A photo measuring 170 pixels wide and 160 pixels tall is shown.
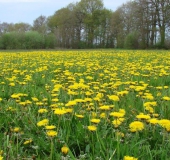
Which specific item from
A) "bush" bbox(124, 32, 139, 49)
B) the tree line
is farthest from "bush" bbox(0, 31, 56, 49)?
"bush" bbox(124, 32, 139, 49)

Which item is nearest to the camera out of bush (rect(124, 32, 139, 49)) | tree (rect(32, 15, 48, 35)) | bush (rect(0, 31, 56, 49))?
bush (rect(124, 32, 139, 49))

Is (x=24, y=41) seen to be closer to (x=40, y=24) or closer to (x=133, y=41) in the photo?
(x=40, y=24)

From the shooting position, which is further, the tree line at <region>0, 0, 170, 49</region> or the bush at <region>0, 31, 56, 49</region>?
the bush at <region>0, 31, 56, 49</region>

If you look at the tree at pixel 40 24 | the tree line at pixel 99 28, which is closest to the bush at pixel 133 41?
the tree line at pixel 99 28

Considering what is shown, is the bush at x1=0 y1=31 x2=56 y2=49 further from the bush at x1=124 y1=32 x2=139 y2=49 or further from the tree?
the bush at x1=124 y1=32 x2=139 y2=49

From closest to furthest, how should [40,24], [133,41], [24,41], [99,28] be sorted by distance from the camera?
[133,41] → [24,41] → [99,28] → [40,24]

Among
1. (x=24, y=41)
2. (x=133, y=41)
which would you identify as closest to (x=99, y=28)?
(x=24, y=41)

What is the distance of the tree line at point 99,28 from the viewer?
3105 centimetres

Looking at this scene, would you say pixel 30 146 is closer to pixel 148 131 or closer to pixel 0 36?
pixel 148 131

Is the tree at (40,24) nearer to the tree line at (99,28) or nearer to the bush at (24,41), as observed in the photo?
the tree line at (99,28)

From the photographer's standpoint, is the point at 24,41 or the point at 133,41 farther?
the point at 24,41

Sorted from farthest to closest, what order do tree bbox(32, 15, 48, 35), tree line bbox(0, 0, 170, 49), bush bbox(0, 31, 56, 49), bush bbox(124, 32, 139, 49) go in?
tree bbox(32, 15, 48, 35)
bush bbox(0, 31, 56, 49)
bush bbox(124, 32, 139, 49)
tree line bbox(0, 0, 170, 49)

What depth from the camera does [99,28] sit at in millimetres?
48562

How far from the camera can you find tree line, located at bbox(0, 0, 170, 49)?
31047mm
